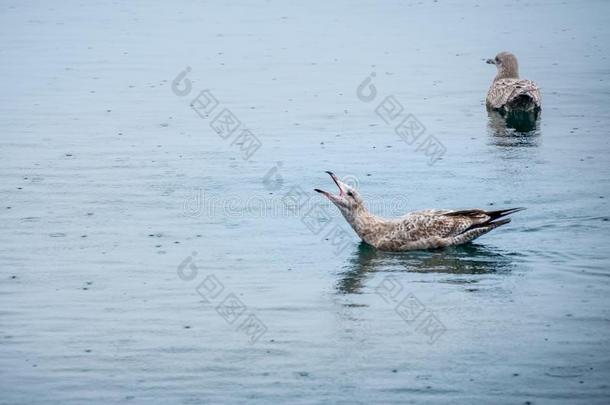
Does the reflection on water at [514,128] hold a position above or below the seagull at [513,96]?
below

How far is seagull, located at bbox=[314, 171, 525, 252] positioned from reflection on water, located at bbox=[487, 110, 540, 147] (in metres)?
5.04

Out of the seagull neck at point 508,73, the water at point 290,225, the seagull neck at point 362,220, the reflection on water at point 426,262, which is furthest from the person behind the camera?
the seagull neck at point 508,73

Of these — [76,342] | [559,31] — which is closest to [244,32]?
[559,31]

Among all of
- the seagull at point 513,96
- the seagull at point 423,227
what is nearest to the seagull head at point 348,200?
the seagull at point 423,227

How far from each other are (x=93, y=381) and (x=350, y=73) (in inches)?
595

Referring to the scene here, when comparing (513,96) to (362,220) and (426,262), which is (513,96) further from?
Result: (426,262)

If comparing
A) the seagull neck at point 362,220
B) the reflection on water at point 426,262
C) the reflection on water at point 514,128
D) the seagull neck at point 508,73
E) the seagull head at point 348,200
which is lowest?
the reflection on water at point 426,262

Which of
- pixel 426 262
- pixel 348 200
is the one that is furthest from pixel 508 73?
pixel 426 262

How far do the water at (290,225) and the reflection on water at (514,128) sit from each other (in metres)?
0.12

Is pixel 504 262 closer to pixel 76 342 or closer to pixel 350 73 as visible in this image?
pixel 76 342

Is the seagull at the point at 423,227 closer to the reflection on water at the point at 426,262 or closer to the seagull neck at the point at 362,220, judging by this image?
the seagull neck at the point at 362,220

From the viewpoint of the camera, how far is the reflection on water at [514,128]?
20630 mm

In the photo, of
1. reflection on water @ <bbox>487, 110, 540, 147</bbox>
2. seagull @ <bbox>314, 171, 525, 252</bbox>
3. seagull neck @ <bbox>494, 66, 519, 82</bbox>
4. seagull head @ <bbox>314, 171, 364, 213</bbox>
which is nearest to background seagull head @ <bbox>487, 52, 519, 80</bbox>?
seagull neck @ <bbox>494, 66, 519, 82</bbox>

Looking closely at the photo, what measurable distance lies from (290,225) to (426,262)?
2.14 meters
